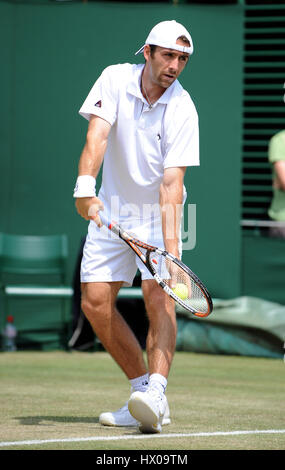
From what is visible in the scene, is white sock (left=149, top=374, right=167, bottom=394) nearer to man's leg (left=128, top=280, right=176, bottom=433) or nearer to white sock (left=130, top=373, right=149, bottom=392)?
man's leg (left=128, top=280, right=176, bottom=433)

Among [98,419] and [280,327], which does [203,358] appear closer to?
[280,327]

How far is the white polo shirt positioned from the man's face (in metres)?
0.11

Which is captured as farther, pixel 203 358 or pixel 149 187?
pixel 203 358

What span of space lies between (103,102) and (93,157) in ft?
1.01

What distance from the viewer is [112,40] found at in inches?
384

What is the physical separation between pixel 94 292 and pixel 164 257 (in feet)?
1.55

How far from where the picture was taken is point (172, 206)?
194 inches

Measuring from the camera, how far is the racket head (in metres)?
4.71

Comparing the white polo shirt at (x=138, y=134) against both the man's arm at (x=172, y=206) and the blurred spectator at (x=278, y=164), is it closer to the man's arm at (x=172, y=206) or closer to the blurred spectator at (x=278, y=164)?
the man's arm at (x=172, y=206)

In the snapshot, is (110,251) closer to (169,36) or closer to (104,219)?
(104,219)

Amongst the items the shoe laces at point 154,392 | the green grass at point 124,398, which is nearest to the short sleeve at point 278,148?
the green grass at point 124,398

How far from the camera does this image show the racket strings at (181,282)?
4770 mm

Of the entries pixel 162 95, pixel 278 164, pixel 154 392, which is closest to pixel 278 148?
pixel 278 164
